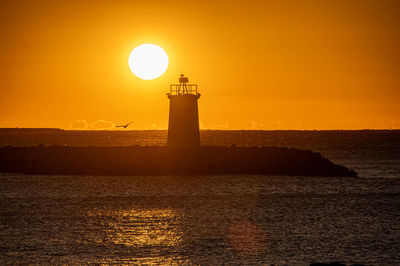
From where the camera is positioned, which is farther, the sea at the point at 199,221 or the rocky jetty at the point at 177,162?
the rocky jetty at the point at 177,162

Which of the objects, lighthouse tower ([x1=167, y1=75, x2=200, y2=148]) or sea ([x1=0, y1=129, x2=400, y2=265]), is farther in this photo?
lighthouse tower ([x1=167, y1=75, x2=200, y2=148])

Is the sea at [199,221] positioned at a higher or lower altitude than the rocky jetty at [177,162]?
lower

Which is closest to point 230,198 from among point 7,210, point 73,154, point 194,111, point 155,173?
point 194,111

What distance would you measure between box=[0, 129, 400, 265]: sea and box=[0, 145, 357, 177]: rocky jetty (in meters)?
3.76

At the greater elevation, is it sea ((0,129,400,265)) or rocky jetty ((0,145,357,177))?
rocky jetty ((0,145,357,177))

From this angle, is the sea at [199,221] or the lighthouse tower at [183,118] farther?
the lighthouse tower at [183,118]

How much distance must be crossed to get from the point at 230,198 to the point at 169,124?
11.2 meters

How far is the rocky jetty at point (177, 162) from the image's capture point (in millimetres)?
52750

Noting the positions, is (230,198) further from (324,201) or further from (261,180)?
(261,180)

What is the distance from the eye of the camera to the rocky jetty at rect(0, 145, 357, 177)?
52.8 m

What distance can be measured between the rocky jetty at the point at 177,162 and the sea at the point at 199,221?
12.3ft

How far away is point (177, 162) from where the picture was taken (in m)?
50.9

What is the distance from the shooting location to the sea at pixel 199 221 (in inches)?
794

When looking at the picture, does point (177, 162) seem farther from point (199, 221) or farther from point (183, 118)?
point (199, 221)
